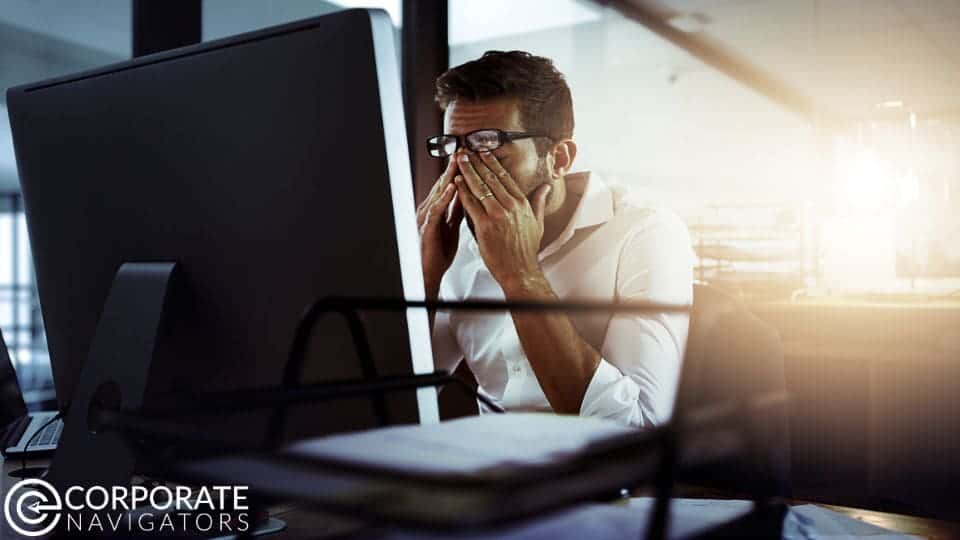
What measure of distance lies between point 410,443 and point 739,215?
2735mm

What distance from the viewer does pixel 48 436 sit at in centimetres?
123

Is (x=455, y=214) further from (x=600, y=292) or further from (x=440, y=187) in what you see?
(x=600, y=292)

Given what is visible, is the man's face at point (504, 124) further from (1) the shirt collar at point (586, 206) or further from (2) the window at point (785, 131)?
(2) the window at point (785, 131)

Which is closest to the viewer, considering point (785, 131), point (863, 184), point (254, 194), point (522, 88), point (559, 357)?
point (254, 194)

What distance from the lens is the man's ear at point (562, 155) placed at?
5.56 feet

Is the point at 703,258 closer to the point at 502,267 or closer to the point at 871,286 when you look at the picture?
the point at 871,286

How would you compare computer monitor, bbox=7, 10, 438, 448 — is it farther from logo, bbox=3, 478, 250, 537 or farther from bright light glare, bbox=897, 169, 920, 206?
bright light glare, bbox=897, 169, 920, 206

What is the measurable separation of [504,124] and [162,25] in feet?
2.59

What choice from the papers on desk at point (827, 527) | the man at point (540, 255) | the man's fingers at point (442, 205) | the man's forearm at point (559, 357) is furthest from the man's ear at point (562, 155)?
the papers on desk at point (827, 527)

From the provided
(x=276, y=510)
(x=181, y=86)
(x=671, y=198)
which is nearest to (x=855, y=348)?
(x=671, y=198)

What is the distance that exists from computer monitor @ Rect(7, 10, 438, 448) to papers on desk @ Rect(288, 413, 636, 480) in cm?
8

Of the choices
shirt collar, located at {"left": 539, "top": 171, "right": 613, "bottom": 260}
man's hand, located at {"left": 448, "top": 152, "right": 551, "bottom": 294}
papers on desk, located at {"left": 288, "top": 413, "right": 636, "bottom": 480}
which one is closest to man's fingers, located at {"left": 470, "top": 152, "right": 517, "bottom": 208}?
man's hand, located at {"left": 448, "top": 152, "right": 551, "bottom": 294}

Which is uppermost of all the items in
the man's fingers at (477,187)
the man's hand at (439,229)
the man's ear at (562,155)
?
the man's ear at (562,155)

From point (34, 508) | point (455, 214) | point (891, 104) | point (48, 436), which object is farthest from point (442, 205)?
point (891, 104)
